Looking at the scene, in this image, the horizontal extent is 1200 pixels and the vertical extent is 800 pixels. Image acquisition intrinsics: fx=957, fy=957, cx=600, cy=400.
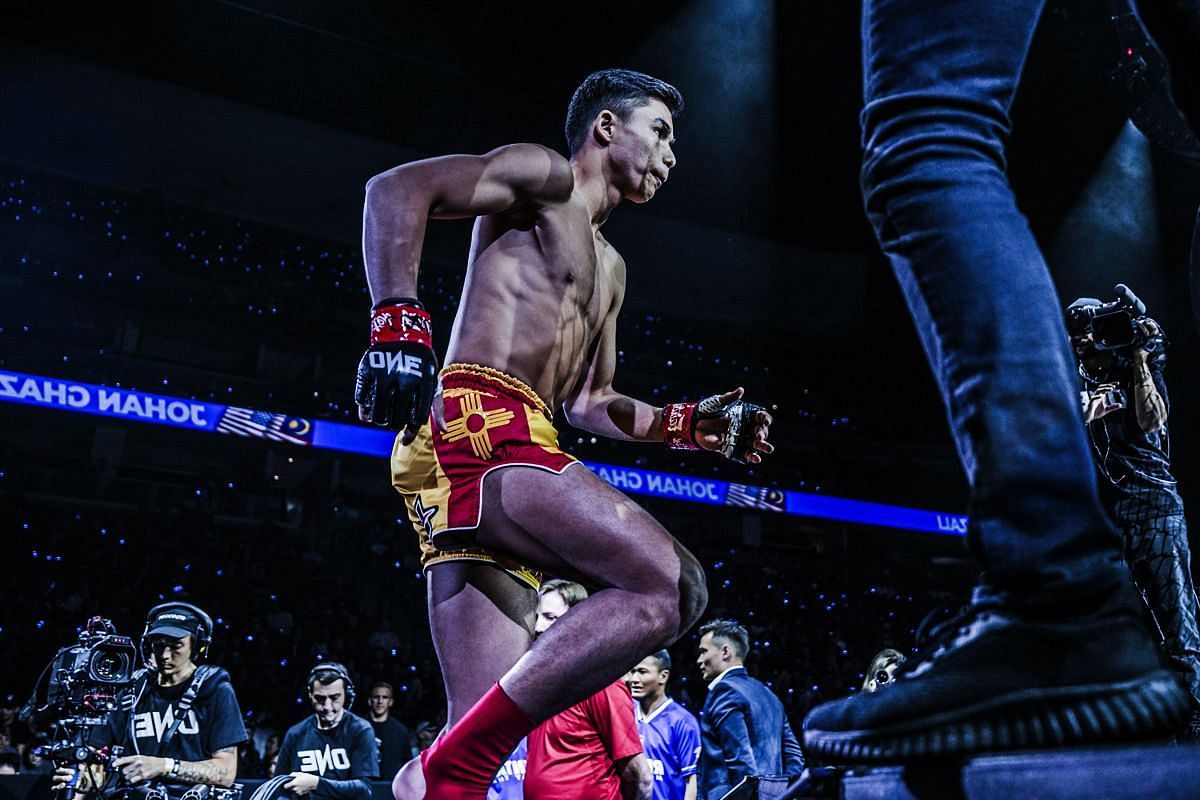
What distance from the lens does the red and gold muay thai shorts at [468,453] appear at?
72.7 inches

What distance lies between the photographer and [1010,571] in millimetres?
874

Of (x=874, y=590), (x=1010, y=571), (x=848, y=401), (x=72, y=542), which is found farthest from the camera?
(x=848, y=401)

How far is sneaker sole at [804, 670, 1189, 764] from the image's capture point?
2.58 ft

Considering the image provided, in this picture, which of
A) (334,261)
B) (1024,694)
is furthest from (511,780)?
(334,261)

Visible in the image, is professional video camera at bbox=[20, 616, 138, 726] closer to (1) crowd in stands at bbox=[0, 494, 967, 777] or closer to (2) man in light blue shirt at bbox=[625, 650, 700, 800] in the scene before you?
(2) man in light blue shirt at bbox=[625, 650, 700, 800]

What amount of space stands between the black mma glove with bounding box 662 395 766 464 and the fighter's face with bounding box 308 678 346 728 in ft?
13.7

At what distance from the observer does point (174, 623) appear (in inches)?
201

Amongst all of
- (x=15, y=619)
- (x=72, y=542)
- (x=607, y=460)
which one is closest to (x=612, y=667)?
(x=15, y=619)

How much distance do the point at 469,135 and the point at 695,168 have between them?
12.6 feet

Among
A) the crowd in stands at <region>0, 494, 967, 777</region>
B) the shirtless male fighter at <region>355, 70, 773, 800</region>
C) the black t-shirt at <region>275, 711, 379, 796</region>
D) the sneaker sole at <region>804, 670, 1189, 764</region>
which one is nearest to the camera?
the sneaker sole at <region>804, 670, 1189, 764</region>

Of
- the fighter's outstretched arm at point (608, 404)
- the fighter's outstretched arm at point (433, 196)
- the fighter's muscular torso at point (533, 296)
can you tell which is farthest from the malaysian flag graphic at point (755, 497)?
the fighter's outstretched arm at point (433, 196)

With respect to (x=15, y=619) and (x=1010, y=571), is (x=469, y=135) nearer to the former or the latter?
(x=15, y=619)

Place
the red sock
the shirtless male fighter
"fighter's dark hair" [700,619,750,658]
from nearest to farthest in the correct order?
1. the red sock
2. the shirtless male fighter
3. "fighter's dark hair" [700,619,750,658]

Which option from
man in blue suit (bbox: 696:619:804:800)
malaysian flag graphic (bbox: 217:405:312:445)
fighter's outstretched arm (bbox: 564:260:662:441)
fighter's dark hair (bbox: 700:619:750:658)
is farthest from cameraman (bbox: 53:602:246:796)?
malaysian flag graphic (bbox: 217:405:312:445)
